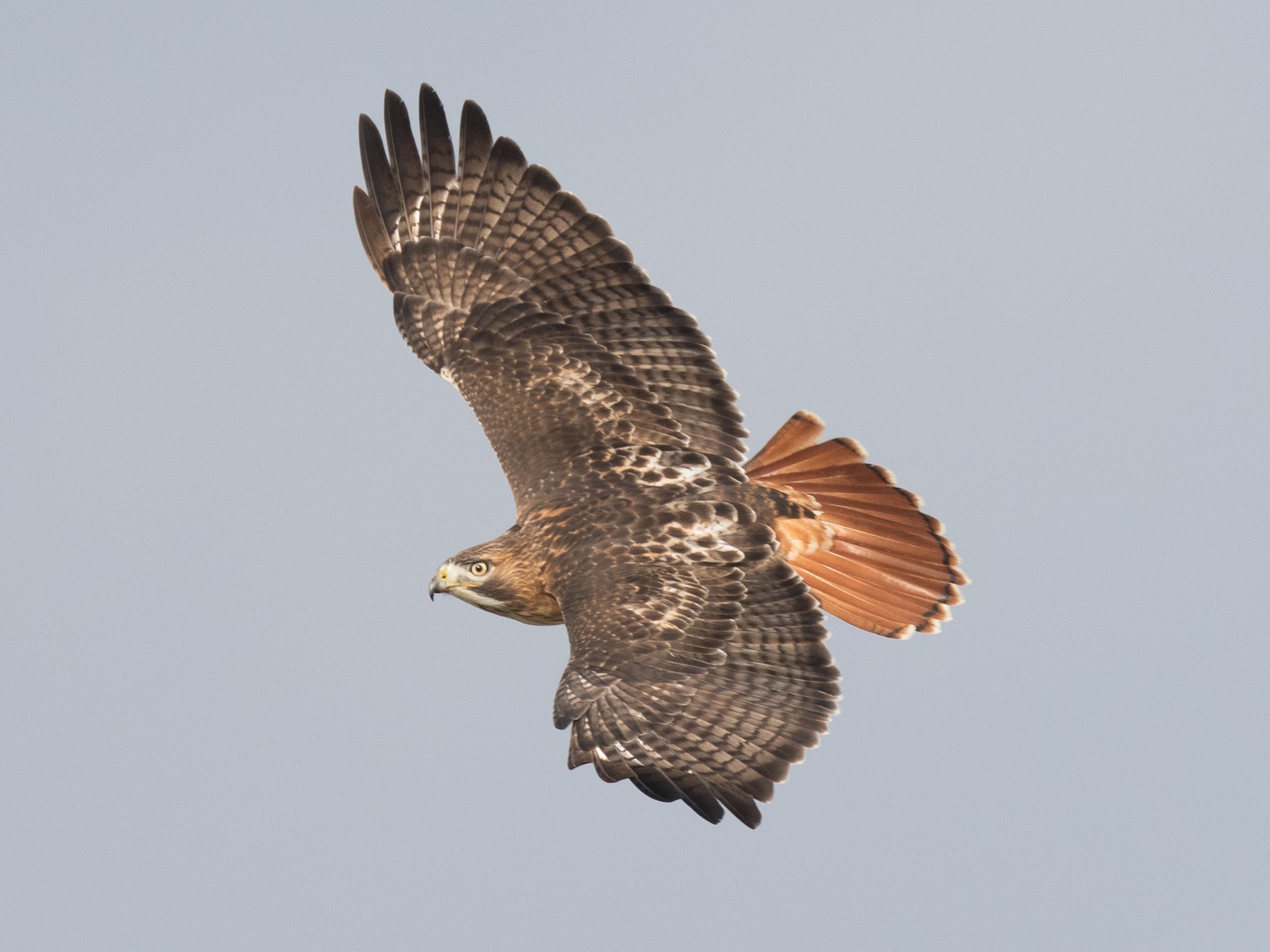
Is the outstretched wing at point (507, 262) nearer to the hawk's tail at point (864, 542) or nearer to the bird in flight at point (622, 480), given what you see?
the bird in flight at point (622, 480)

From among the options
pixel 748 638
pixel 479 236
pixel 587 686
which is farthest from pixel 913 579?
pixel 479 236

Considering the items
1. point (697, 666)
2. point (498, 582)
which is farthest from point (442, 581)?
point (697, 666)

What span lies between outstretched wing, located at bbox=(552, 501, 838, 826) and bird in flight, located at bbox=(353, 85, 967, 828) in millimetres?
15

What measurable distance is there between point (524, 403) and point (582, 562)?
136 centimetres

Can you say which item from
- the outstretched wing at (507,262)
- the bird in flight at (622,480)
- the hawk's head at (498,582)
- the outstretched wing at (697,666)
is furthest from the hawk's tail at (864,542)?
the hawk's head at (498,582)

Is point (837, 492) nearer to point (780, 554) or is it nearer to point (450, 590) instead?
point (780, 554)

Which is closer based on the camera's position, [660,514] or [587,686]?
[587,686]

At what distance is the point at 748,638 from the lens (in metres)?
10.8

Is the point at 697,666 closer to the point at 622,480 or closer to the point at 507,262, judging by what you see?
the point at 622,480

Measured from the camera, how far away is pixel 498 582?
37.8 ft

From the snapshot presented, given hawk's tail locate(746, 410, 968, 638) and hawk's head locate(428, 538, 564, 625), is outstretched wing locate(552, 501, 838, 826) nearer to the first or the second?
hawk's head locate(428, 538, 564, 625)

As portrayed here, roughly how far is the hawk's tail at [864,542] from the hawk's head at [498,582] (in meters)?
1.68

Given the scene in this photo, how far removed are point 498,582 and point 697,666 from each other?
61.4 inches

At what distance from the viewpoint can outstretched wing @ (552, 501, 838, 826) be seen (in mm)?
10086
